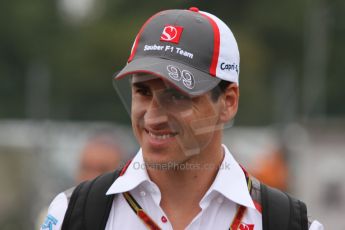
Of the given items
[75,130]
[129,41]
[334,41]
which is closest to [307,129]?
[75,130]

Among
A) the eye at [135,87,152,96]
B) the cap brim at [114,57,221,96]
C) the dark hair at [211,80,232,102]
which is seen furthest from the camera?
the dark hair at [211,80,232,102]

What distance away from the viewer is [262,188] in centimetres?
457

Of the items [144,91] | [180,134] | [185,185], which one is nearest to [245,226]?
[185,185]

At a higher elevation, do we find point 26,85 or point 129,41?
point 129,41

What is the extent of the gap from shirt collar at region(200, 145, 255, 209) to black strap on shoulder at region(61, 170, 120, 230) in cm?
43

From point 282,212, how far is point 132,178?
2.20ft

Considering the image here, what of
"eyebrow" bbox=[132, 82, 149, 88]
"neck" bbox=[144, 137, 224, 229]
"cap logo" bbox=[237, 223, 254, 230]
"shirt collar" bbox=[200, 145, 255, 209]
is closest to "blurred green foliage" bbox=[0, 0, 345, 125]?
"shirt collar" bbox=[200, 145, 255, 209]

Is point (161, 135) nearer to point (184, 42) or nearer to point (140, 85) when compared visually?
point (140, 85)

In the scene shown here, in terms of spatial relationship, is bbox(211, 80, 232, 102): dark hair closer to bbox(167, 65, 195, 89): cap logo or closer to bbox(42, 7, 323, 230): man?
bbox(42, 7, 323, 230): man

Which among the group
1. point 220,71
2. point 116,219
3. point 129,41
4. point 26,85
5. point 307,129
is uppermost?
point 220,71

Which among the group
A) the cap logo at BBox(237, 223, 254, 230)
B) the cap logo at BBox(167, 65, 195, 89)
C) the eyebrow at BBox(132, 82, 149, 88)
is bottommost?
the cap logo at BBox(237, 223, 254, 230)

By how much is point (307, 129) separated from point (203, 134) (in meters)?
9.42

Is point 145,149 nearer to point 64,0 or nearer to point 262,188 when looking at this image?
point 262,188

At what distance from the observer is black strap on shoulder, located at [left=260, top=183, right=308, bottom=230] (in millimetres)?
4377
